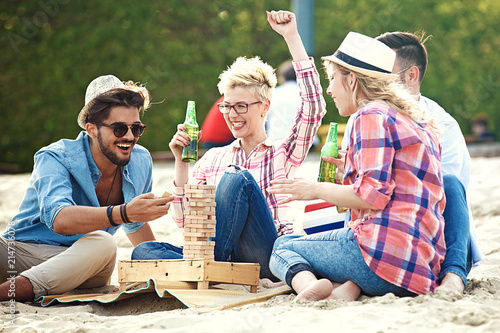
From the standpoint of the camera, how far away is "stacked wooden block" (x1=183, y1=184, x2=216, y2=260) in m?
3.43

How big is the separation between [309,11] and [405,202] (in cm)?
634

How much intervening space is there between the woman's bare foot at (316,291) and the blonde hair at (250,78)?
1.42 meters

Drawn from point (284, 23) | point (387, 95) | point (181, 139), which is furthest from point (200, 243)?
point (284, 23)

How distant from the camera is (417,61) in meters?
3.97

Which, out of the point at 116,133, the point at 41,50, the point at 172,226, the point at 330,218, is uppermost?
the point at 41,50

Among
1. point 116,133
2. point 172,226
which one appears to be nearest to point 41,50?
point 172,226

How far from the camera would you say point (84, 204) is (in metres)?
3.80

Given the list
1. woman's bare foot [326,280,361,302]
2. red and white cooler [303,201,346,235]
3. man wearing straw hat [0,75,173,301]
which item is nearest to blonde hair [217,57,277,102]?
man wearing straw hat [0,75,173,301]

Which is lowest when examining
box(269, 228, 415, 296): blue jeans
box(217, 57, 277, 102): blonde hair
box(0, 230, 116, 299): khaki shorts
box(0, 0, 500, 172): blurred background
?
box(0, 230, 116, 299): khaki shorts

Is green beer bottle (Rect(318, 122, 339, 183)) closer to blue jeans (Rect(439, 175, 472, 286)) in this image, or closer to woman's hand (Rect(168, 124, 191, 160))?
blue jeans (Rect(439, 175, 472, 286))

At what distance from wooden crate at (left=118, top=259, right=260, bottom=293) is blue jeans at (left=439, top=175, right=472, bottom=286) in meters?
1.03

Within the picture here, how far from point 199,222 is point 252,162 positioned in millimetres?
646

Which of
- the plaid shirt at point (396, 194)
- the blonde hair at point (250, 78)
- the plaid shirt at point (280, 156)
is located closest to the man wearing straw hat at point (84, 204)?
the plaid shirt at point (280, 156)

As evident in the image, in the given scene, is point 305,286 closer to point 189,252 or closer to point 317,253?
point 317,253
